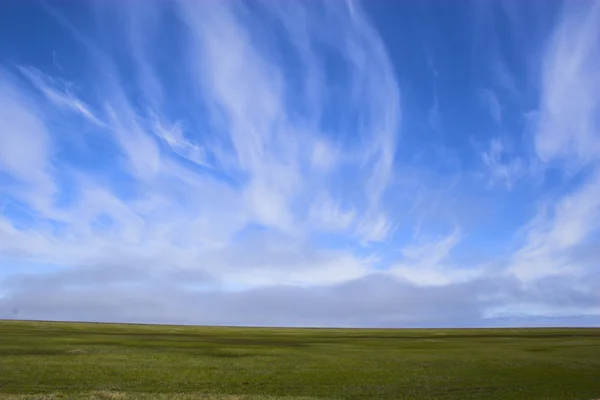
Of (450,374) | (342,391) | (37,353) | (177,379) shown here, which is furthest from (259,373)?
→ (37,353)

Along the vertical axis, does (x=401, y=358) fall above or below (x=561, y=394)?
above

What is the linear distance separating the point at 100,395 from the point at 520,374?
39.7 m

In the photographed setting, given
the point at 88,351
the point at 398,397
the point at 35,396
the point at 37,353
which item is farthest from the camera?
the point at 88,351

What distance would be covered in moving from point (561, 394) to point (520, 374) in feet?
33.8

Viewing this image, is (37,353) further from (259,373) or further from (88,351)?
(259,373)

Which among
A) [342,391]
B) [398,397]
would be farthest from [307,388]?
[398,397]

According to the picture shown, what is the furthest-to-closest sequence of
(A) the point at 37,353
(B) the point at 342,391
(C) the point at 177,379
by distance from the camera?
1. (A) the point at 37,353
2. (C) the point at 177,379
3. (B) the point at 342,391

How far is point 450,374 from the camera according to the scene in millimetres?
45781

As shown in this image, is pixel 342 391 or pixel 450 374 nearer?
pixel 342 391

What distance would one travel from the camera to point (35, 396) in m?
29.3

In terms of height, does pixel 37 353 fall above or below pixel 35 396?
above

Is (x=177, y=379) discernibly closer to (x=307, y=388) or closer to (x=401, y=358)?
(x=307, y=388)

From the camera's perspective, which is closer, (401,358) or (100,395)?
(100,395)

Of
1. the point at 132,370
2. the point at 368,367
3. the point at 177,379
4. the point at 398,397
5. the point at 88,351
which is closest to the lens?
the point at 398,397
